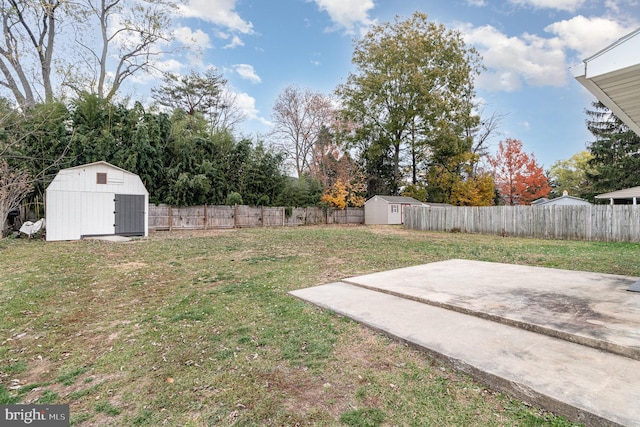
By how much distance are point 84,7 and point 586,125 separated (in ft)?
108

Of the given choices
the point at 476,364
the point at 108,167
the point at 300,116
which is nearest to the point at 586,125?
the point at 300,116

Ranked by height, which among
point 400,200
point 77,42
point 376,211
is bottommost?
point 376,211

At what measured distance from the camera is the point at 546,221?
12.1 m

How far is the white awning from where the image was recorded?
7.47ft

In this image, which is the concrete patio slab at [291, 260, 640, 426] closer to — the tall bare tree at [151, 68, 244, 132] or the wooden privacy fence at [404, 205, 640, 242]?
the wooden privacy fence at [404, 205, 640, 242]

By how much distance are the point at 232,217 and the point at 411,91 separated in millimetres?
17601

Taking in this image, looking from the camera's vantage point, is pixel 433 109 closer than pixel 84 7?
No

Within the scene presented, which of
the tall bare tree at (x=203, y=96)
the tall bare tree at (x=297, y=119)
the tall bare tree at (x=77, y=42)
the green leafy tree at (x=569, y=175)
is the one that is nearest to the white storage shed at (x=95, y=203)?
the tall bare tree at (x=77, y=42)

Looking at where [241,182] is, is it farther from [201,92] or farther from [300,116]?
[201,92]

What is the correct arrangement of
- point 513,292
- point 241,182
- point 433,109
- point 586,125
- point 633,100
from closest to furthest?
point 633,100
point 513,292
point 241,182
point 586,125
point 433,109

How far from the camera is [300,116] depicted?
916 inches

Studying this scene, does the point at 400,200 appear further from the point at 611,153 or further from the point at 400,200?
the point at 611,153
